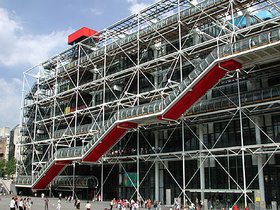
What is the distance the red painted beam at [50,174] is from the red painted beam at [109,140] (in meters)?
4.09

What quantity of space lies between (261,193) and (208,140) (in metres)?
5.86

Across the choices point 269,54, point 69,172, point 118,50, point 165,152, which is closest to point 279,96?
point 269,54

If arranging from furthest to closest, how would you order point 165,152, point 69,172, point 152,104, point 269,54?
point 69,172 < point 165,152 < point 152,104 < point 269,54

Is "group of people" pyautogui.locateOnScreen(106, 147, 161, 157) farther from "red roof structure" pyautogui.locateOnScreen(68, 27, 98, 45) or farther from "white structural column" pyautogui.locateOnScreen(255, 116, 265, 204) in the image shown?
"red roof structure" pyautogui.locateOnScreen(68, 27, 98, 45)

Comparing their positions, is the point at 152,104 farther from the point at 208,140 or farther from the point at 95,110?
the point at 95,110

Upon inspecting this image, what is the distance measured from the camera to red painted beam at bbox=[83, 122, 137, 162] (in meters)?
28.4

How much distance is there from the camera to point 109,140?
2942 cm

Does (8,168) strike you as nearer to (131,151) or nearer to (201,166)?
(131,151)

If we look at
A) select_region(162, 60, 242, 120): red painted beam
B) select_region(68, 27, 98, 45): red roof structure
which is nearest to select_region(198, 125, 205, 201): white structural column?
select_region(162, 60, 242, 120): red painted beam

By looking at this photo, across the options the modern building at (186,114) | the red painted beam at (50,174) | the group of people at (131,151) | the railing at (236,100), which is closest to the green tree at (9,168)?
the modern building at (186,114)

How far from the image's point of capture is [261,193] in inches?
898

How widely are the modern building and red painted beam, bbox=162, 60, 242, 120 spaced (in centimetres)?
8

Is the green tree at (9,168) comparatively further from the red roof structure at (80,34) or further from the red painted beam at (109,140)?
the red painted beam at (109,140)

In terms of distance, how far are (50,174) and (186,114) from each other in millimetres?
17654
